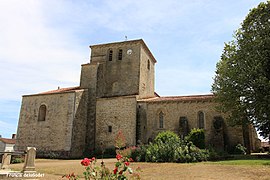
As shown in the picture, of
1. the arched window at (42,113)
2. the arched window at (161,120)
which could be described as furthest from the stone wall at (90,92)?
the arched window at (161,120)

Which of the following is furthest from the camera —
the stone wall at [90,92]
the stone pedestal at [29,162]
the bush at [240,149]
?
the stone wall at [90,92]

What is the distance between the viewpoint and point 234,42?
20.2 meters

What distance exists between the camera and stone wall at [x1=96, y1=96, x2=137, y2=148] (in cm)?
2444

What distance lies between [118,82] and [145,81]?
3815 mm

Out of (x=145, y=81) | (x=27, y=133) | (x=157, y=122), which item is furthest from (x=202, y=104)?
(x=27, y=133)

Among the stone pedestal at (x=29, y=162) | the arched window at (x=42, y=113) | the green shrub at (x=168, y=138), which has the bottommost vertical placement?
the stone pedestal at (x=29, y=162)

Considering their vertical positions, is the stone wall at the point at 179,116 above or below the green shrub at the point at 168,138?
above

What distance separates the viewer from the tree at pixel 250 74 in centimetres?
1725

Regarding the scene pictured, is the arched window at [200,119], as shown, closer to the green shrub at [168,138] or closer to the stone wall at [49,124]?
the green shrub at [168,138]

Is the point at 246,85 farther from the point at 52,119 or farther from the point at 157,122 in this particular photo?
the point at 52,119

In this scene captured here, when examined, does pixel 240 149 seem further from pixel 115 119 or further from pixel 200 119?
pixel 115 119

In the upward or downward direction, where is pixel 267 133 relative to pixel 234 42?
downward

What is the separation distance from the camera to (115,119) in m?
25.3

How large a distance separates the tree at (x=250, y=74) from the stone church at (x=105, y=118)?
12.4 ft
